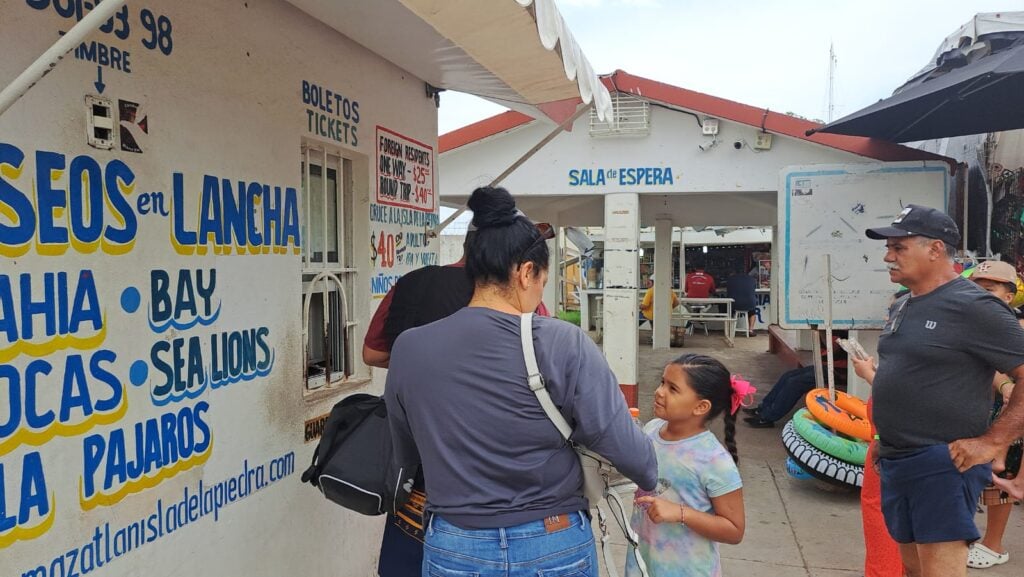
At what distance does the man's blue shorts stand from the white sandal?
1733 millimetres

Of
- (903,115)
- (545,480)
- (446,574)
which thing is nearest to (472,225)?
(545,480)

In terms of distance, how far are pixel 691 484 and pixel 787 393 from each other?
5.57 m

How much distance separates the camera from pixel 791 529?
15.5ft

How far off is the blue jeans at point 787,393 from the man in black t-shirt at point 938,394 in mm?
4492

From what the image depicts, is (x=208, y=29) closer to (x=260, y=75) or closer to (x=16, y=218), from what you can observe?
(x=260, y=75)

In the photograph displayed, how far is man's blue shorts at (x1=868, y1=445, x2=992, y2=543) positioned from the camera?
2.57 metres

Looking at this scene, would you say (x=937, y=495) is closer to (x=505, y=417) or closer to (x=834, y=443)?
(x=505, y=417)

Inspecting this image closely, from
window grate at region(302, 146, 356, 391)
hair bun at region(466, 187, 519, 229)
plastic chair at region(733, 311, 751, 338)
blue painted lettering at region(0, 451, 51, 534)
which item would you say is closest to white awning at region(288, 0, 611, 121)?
hair bun at region(466, 187, 519, 229)

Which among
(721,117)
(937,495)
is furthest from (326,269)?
(721,117)

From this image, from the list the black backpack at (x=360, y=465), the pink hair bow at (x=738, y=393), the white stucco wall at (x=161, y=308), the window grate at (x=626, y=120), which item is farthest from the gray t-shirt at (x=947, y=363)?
the window grate at (x=626, y=120)

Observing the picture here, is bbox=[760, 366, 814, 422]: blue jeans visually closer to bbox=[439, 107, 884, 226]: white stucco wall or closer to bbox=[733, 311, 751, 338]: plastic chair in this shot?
bbox=[439, 107, 884, 226]: white stucco wall

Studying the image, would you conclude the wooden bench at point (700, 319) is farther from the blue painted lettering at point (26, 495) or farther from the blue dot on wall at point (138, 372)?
the blue painted lettering at point (26, 495)

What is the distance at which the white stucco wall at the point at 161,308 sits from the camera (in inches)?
70.3

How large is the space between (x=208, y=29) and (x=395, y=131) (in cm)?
145
